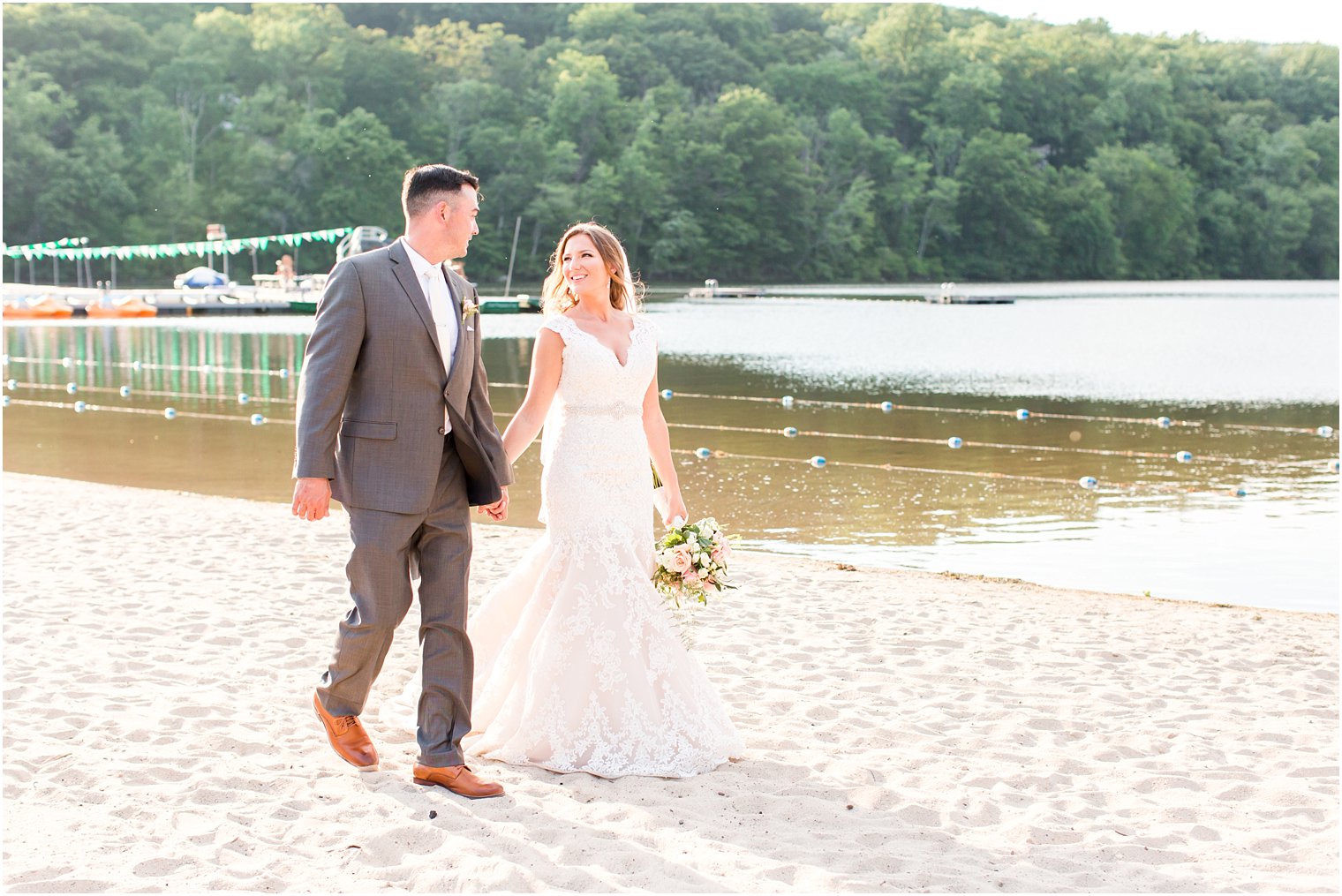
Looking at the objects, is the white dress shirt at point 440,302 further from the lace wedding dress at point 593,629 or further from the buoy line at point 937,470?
the buoy line at point 937,470

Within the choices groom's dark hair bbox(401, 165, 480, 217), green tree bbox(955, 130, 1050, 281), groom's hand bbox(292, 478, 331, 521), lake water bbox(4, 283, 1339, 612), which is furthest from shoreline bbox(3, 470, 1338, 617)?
green tree bbox(955, 130, 1050, 281)

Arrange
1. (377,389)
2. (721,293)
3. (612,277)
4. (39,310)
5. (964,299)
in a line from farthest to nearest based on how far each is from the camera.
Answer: (721,293), (964,299), (39,310), (612,277), (377,389)

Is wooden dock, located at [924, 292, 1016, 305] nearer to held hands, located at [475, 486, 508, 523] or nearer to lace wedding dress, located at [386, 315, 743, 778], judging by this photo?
lace wedding dress, located at [386, 315, 743, 778]

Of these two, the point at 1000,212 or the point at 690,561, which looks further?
the point at 1000,212

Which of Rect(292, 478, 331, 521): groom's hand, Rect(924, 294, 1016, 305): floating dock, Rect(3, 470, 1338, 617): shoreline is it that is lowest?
Rect(3, 470, 1338, 617): shoreline

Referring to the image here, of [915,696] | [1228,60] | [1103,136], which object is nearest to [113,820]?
[915,696]

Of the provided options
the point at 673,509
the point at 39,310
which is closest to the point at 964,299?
the point at 39,310

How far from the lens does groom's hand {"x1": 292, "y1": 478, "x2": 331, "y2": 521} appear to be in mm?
4113

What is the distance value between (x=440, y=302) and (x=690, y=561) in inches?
47.7

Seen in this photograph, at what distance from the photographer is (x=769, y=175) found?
86.8 metres

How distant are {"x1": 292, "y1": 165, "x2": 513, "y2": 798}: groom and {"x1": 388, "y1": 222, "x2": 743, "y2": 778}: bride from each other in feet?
1.04

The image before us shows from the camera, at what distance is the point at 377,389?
4234 mm

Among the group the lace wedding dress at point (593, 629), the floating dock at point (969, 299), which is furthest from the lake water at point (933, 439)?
the floating dock at point (969, 299)

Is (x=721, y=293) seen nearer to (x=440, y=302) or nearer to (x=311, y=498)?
(x=440, y=302)
